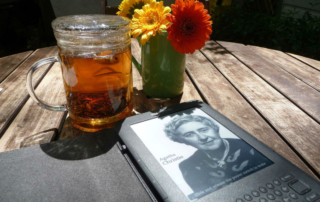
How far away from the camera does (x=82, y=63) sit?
531mm

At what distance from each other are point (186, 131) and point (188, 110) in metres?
0.10

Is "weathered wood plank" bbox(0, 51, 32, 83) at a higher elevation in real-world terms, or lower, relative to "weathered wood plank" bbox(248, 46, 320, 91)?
lower

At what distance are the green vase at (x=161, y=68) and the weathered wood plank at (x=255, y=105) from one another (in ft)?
0.43

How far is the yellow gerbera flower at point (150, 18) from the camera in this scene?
0.59 m

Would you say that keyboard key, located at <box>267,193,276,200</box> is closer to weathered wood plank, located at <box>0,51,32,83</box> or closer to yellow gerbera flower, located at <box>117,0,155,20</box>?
yellow gerbera flower, located at <box>117,0,155,20</box>

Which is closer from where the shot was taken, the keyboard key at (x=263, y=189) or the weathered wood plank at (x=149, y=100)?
the keyboard key at (x=263, y=189)

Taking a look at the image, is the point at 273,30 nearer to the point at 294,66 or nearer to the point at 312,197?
the point at 294,66

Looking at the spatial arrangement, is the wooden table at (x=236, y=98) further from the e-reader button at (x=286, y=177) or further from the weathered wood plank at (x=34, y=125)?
the e-reader button at (x=286, y=177)

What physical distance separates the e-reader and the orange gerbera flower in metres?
0.19

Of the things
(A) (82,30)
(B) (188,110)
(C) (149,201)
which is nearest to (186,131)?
(B) (188,110)

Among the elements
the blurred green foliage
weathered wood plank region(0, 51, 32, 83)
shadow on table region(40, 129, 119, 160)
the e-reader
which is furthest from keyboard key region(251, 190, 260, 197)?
the blurred green foliage

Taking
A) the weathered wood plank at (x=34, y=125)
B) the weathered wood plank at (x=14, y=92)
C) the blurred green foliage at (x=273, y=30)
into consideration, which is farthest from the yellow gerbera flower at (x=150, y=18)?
the blurred green foliage at (x=273, y=30)

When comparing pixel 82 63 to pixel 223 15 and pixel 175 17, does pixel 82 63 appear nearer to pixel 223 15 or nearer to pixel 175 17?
pixel 175 17

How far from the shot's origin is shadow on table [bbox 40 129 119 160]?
48cm
